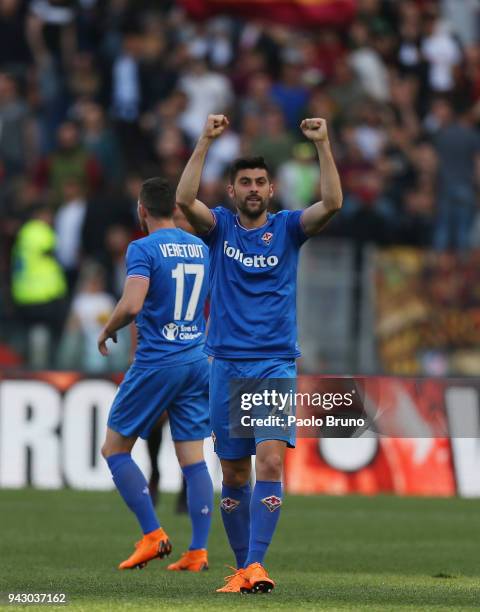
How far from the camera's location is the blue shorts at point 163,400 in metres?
10.2

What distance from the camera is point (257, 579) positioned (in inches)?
339

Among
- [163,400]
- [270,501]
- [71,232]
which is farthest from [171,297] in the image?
[71,232]

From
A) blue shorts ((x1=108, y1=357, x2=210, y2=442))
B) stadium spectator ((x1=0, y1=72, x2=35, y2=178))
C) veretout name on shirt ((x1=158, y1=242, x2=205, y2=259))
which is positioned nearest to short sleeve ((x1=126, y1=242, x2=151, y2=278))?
veretout name on shirt ((x1=158, y1=242, x2=205, y2=259))

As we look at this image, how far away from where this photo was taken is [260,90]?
66.8 feet

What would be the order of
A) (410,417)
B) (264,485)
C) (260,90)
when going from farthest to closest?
(260,90) → (410,417) → (264,485)

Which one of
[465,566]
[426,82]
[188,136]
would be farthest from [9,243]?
[465,566]

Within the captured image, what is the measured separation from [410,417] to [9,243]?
32.2 ft

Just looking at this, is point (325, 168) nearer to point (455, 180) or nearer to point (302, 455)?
point (302, 455)

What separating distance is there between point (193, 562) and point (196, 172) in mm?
2551

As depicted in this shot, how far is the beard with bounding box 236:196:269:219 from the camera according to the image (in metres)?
8.98

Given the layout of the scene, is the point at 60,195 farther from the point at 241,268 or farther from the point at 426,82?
the point at 241,268

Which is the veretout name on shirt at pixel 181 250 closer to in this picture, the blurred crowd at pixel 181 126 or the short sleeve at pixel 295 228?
the short sleeve at pixel 295 228
